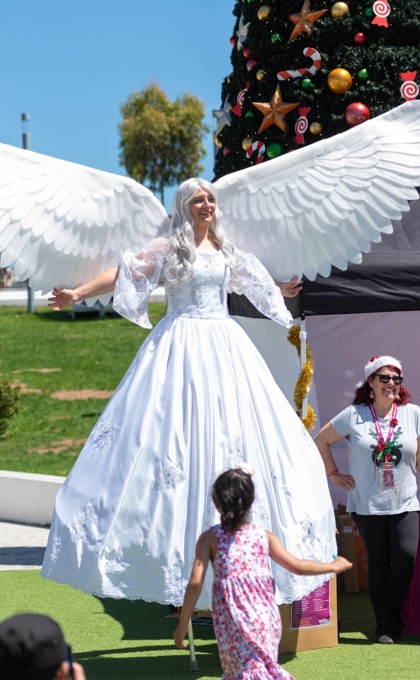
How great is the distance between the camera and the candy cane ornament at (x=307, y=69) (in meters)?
6.78

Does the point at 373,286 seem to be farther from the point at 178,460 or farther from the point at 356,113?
the point at 178,460

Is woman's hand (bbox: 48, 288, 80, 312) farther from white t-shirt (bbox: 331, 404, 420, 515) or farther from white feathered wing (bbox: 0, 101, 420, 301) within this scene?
white t-shirt (bbox: 331, 404, 420, 515)

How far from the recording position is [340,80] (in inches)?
263

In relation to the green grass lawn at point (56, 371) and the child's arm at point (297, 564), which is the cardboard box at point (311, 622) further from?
the green grass lawn at point (56, 371)

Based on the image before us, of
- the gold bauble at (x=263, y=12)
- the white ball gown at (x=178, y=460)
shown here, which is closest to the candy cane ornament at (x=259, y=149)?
the gold bauble at (x=263, y=12)

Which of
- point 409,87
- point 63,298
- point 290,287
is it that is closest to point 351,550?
point 290,287

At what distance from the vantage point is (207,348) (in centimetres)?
461

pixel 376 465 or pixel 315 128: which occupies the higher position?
pixel 315 128

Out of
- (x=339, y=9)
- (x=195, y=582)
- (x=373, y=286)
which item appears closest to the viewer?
(x=195, y=582)

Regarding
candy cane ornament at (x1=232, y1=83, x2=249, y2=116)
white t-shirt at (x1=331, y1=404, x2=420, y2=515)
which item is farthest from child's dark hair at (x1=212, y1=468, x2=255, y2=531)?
candy cane ornament at (x1=232, y1=83, x2=249, y2=116)

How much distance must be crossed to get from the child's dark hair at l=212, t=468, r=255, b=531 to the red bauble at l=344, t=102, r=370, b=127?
363 cm

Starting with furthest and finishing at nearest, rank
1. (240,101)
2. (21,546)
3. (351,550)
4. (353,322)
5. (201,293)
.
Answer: (21,546), (240,101), (353,322), (351,550), (201,293)

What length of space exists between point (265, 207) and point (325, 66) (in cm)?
220

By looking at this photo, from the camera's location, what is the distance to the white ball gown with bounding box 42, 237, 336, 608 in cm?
438
